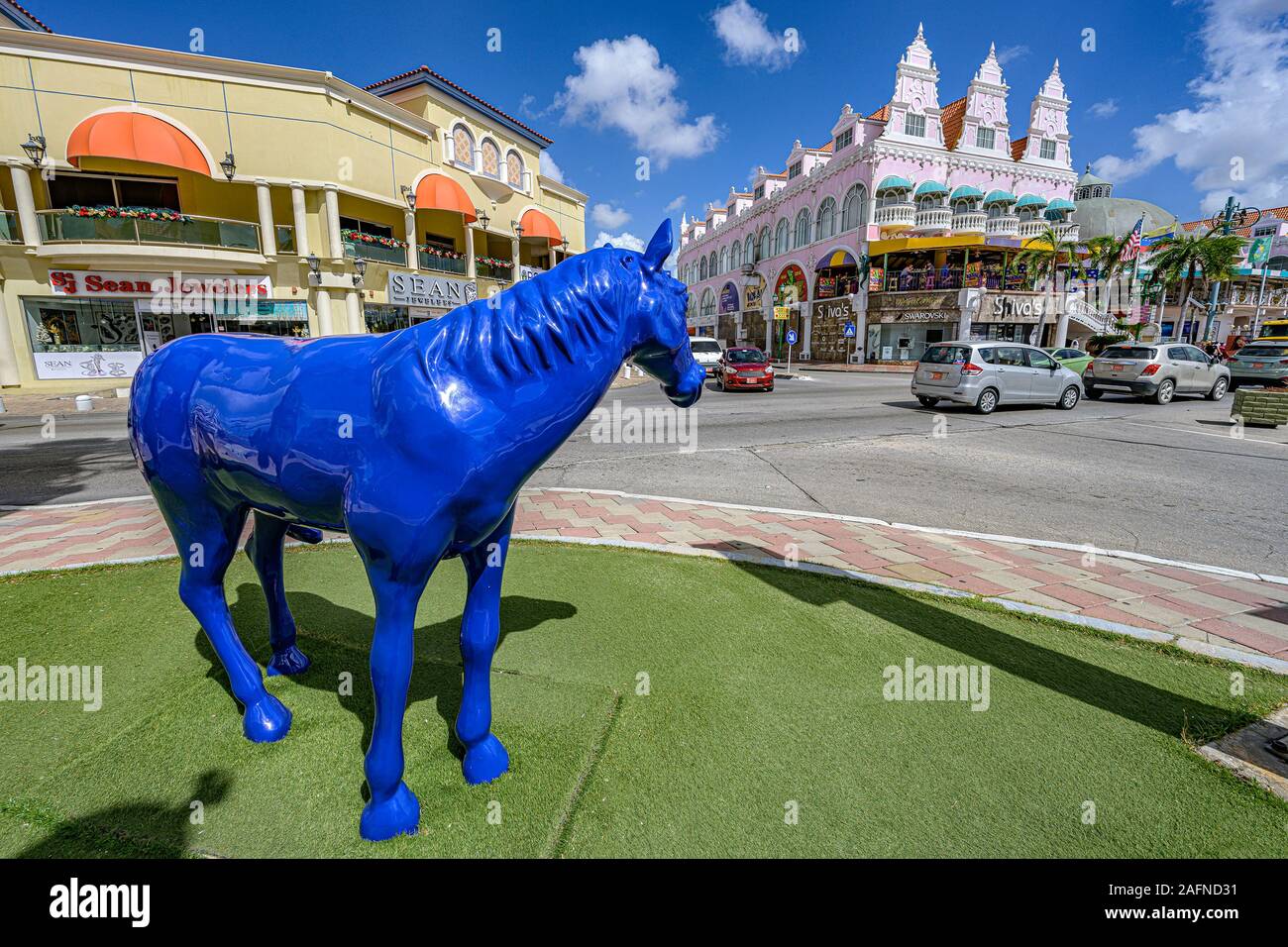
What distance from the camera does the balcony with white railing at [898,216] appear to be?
33.0 m

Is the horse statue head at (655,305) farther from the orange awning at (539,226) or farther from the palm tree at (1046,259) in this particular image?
the palm tree at (1046,259)

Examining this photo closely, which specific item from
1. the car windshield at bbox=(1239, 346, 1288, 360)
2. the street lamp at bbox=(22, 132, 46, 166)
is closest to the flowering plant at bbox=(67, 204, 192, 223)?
the street lamp at bbox=(22, 132, 46, 166)

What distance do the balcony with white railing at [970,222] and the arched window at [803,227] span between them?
9630 millimetres

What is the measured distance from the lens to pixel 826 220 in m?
38.0

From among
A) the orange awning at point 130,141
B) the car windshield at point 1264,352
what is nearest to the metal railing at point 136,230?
the orange awning at point 130,141

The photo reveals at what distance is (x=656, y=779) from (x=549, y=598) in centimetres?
170

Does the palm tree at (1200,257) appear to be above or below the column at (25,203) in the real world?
above

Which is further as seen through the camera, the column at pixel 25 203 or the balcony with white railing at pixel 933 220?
the balcony with white railing at pixel 933 220

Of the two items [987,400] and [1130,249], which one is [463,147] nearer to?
[987,400]

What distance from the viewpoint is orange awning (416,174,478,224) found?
66.2ft

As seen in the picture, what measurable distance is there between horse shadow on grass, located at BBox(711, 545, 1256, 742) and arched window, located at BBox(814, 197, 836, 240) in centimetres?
3874

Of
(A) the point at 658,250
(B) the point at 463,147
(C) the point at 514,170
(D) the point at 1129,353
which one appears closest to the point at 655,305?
(A) the point at 658,250

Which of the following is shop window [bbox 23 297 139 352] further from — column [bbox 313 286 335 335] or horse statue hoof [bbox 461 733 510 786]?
horse statue hoof [bbox 461 733 510 786]

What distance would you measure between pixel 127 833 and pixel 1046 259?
4290 centimetres
